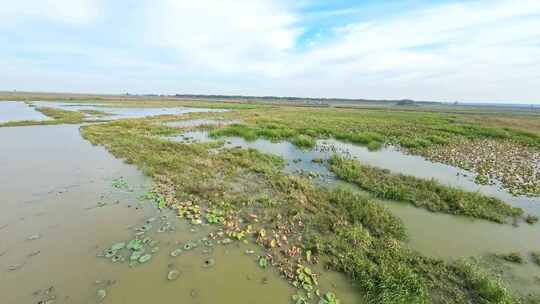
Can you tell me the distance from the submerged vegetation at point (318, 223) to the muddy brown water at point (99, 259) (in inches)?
19.4

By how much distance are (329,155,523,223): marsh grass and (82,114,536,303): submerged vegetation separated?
0.16 ft

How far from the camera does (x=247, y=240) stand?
573 cm

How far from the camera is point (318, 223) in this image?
657cm

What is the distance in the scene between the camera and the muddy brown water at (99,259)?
4.07 metres

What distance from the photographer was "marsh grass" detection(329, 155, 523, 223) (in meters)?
7.50

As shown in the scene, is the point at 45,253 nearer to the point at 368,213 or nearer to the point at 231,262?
the point at 231,262

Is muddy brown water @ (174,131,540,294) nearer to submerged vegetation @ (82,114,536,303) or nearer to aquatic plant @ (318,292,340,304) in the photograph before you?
submerged vegetation @ (82,114,536,303)

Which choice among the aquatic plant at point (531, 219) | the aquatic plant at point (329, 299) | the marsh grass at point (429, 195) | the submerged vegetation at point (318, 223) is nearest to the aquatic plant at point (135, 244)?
the submerged vegetation at point (318, 223)

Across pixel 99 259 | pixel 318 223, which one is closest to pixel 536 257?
pixel 318 223

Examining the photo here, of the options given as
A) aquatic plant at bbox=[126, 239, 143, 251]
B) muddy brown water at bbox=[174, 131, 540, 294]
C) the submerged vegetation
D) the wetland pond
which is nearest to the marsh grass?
the submerged vegetation

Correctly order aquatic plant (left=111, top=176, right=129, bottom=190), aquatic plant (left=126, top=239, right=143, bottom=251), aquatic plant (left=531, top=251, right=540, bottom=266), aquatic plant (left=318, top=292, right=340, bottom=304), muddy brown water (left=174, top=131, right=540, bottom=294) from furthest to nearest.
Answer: aquatic plant (left=111, top=176, right=129, bottom=190) < muddy brown water (left=174, top=131, right=540, bottom=294) < aquatic plant (left=531, top=251, right=540, bottom=266) < aquatic plant (left=126, top=239, right=143, bottom=251) < aquatic plant (left=318, top=292, right=340, bottom=304)

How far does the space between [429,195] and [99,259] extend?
407 inches

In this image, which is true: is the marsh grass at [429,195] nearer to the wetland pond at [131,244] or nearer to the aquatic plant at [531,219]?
the aquatic plant at [531,219]

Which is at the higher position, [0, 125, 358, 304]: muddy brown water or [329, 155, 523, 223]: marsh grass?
[329, 155, 523, 223]: marsh grass
